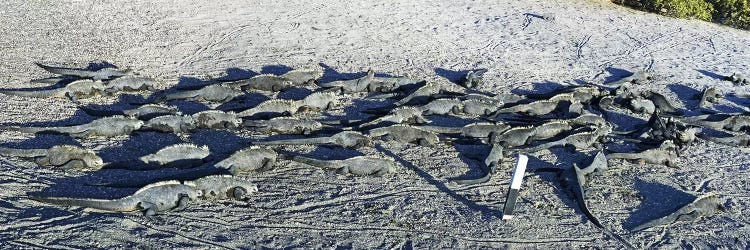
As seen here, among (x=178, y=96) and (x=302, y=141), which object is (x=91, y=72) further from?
(x=302, y=141)

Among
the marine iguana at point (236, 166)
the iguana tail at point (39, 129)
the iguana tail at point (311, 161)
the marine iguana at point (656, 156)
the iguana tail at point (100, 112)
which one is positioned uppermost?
the iguana tail at point (39, 129)

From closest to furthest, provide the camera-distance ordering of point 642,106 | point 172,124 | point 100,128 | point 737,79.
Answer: point 100,128, point 172,124, point 642,106, point 737,79

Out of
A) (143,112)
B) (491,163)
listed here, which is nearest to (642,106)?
(491,163)

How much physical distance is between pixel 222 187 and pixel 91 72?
496 cm

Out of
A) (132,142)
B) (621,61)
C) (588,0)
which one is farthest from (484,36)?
(132,142)

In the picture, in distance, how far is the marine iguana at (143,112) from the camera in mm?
9453

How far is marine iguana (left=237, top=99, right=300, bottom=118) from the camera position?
9844 mm

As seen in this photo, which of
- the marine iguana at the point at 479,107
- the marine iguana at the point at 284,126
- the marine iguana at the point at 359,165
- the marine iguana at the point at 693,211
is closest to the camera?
the marine iguana at the point at 693,211

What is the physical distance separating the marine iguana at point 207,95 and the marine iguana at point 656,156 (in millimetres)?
5909

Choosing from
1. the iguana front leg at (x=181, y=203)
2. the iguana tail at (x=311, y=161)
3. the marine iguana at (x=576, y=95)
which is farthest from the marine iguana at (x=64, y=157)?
the marine iguana at (x=576, y=95)

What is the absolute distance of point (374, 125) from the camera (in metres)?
9.64

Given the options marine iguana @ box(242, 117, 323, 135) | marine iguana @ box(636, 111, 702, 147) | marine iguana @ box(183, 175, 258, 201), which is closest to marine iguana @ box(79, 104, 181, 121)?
marine iguana @ box(242, 117, 323, 135)

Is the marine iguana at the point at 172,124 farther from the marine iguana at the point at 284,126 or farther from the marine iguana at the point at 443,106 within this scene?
the marine iguana at the point at 443,106

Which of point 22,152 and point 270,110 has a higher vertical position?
point 22,152
